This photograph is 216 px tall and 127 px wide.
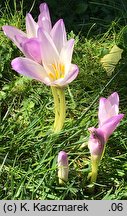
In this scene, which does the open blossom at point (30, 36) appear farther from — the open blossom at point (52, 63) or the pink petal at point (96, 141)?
the pink petal at point (96, 141)

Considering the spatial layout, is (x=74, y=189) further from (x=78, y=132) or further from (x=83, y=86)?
(x=83, y=86)

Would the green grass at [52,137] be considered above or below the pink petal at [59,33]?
below

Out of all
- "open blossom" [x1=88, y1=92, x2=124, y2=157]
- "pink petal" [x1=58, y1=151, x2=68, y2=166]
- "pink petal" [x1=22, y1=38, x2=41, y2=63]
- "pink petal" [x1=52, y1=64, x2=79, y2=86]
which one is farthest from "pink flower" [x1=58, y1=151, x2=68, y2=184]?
"pink petal" [x1=22, y1=38, x2=41, y2=63]

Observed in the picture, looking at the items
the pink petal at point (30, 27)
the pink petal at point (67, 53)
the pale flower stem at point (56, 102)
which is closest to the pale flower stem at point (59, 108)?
the pale flower stem at point (56, 102)

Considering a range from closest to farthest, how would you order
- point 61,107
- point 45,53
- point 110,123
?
point 110,123 < point 45,53 < point 61,107

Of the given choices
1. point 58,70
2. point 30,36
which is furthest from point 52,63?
point 30,36

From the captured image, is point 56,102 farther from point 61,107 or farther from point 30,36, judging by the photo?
point 30,36

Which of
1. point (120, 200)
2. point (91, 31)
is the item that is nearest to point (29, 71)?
point (120, 200)
